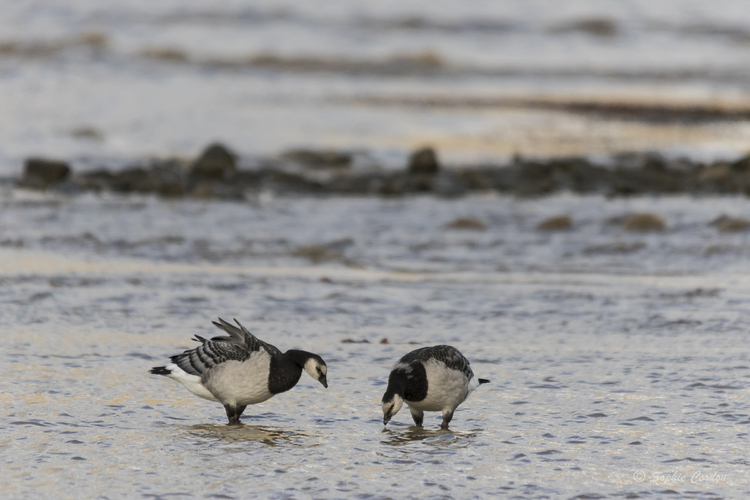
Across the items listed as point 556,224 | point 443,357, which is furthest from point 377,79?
point 443,357

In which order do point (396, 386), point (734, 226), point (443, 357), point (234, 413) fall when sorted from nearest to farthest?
point (396, 386)
point (234, 413)
point (443, 357)
point (734, 226)

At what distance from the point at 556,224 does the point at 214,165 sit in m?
9.01

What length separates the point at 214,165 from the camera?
2327 centimetres

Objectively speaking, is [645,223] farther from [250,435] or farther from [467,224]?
[250,435]

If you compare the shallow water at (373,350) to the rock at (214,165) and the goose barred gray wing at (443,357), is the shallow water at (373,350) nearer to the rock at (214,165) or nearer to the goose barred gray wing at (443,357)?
the goose barred gray wing at (443,357)

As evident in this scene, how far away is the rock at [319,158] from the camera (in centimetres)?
2598

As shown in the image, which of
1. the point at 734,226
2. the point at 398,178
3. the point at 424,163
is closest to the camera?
the point at 734,226

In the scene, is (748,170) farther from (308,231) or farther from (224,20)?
(224,20)

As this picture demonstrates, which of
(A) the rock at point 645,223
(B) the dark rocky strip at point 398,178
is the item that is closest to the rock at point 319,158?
(B) the dark rocky strip at point 398,178

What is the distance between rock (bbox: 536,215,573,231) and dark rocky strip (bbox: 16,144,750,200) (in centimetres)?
433

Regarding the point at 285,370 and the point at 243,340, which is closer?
the point at 285,370

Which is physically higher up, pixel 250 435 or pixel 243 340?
pixel 243 340

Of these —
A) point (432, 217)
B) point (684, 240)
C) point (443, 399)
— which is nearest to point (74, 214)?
point (432, 217)

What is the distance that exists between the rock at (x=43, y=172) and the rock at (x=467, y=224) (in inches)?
350
